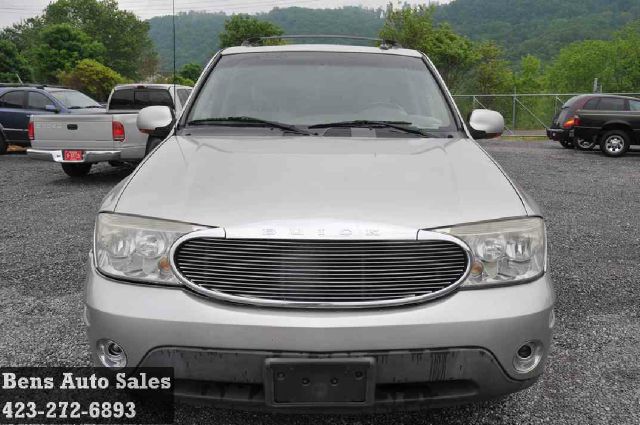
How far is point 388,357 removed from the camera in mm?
1798

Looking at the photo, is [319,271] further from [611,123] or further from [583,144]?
[583,144]

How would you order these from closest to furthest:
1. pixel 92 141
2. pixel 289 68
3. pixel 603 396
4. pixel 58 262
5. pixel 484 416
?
pixel 484 416
pixel 603 396
pixel 289 68
pixel 58 262
pixel 92 141

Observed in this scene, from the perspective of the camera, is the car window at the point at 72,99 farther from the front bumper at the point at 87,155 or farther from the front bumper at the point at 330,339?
the front bumper at the point at 330,339

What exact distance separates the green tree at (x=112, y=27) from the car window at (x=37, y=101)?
6957 cm

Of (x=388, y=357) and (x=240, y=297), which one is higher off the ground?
(x=240, y=297)

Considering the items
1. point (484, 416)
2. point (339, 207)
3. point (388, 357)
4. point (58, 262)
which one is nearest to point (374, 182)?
point (339, 207)

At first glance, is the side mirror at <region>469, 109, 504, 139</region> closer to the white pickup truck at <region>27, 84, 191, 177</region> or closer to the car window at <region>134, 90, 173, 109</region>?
the white pickup truck at <region>27, 84, 191, 177</region>

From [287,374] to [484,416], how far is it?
1136 mm

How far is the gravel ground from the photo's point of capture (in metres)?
2.49

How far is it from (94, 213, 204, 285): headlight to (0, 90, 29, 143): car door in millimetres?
13051

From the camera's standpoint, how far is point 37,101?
1313 cm

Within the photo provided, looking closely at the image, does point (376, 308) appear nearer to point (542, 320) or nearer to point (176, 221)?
point (542, 320)

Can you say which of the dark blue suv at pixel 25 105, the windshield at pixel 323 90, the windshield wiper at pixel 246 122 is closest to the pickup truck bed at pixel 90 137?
the dark blue suv at pixel 25 105

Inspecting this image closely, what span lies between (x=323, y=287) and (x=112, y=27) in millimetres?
87419
